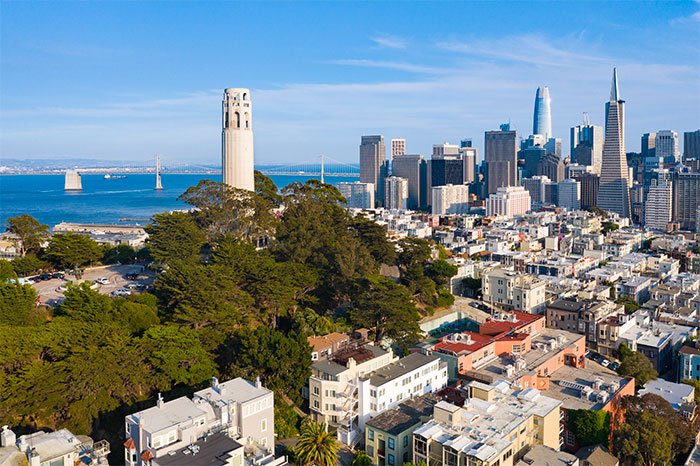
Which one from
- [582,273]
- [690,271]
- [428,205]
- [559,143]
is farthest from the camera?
[559,143]

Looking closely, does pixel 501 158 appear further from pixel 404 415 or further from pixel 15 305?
pixel 15 305

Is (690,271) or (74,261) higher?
(74,261)

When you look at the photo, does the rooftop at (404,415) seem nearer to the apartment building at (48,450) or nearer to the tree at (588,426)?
the tree at (588,426)

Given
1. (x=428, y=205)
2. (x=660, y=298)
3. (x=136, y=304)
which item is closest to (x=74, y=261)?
(x=136, y=304)

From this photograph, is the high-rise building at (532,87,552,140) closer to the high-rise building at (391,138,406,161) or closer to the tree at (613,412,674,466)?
the high-rise building at (391,138,406,161)

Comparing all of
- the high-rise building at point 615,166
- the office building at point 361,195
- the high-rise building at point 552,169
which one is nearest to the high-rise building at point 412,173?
the office building at point 361,195

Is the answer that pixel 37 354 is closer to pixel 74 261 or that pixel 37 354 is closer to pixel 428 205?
pixel 74 261
